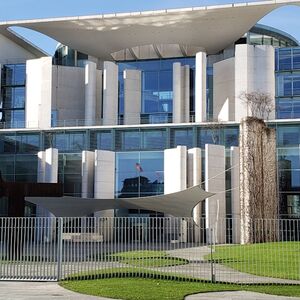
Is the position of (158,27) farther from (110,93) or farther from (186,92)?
(110,93)

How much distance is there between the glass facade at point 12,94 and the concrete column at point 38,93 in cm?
126

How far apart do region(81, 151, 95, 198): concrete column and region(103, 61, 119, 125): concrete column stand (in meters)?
5.95

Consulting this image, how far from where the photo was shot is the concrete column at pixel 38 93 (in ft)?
157

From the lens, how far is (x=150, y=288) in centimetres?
1434

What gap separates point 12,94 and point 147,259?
3596cm

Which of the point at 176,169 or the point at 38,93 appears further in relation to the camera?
the point at 38,93

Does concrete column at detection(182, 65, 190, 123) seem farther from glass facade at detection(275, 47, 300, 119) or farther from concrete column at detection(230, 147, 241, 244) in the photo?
concrete column at detection(230, 147, 241, 244)

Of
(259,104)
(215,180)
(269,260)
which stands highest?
(259,104)

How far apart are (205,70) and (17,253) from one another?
101 feet

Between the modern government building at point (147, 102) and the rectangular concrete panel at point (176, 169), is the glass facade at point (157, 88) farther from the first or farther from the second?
the rectangular concrete panel at point (176, 169)

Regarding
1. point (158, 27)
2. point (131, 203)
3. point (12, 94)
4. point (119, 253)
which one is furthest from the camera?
point (12, 94)

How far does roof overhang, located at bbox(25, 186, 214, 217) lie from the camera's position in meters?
31.0

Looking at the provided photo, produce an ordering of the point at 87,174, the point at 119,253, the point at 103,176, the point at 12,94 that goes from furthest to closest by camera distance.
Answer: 1. the point at 12,94
2. the point at 87,174
3. the point at 103,176
4. the point at 119,253

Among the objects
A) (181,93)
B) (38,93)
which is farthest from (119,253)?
(38,93)
